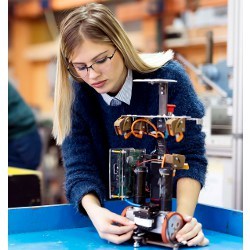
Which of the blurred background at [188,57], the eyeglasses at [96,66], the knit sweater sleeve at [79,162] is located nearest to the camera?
the eyeglasses at [96,66]

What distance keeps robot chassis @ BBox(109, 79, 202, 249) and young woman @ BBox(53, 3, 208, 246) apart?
0.03 metres

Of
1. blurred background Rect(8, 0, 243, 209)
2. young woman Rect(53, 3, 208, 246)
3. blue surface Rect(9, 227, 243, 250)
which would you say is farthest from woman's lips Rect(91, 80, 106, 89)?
blue surface Rect(9, 227, 243, 250)

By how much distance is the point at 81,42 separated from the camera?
1.10 m

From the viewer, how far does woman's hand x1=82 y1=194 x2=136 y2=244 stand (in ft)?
3.41

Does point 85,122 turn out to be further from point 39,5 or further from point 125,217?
point 39,5

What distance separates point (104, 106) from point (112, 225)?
33 cm

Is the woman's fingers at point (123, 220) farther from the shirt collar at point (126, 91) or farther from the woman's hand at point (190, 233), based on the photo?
the shirt collar at point (126, 91)

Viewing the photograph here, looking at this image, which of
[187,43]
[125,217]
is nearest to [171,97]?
[125,217]

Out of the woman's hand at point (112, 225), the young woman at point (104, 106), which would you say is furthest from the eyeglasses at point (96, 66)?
the woman's hand at point (112, 225)

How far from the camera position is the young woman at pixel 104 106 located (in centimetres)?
110

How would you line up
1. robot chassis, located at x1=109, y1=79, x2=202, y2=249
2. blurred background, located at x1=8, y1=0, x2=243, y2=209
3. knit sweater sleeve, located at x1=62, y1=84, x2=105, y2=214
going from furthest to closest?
blurred background, located at x1=8, y1=0, x2=243, y2=209, knit sweater sleeve, located at x1=62, y1=84, x2=105, y2=214, robot chassis, located at x1=109, y1=79, x2=202, y2=249

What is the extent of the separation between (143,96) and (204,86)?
3.95ft

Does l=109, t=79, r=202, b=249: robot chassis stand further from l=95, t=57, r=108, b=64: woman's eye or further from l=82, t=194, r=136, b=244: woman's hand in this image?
l=95, t=57, r=108, b=64: woman's eye

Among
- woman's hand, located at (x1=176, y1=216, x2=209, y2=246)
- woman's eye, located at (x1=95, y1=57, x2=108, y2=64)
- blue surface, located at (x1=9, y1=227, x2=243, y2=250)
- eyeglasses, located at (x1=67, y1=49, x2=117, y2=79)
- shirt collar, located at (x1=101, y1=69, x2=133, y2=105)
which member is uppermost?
woman's eye, located at (x1=95, y1=57, x2=108, y2=64)
